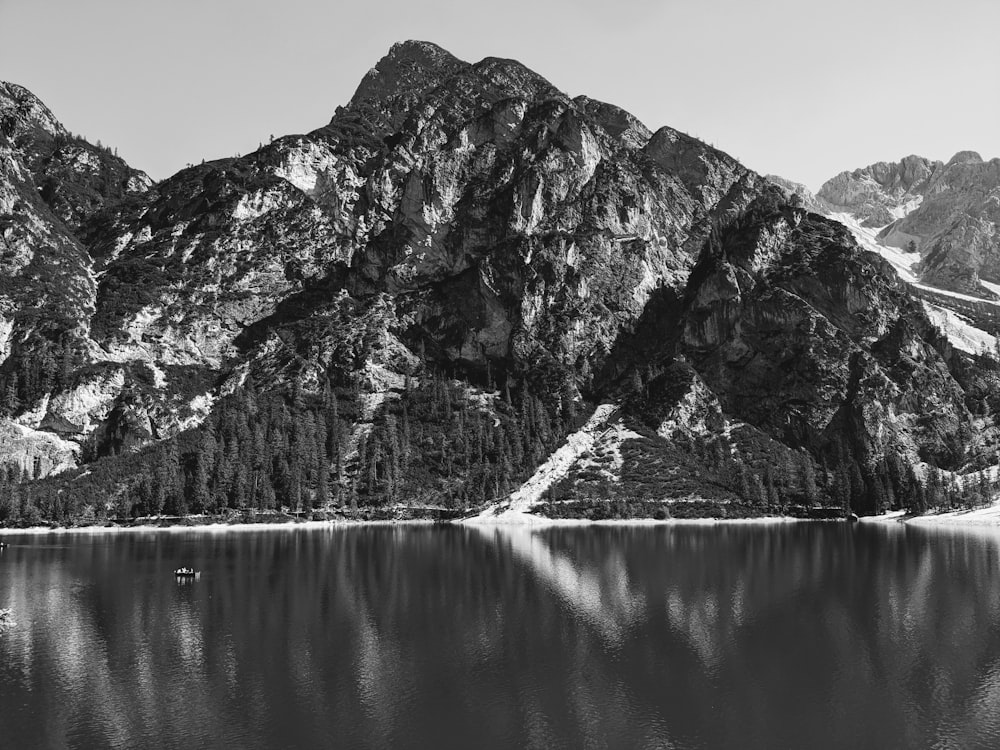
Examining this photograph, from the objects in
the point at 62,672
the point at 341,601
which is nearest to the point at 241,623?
the point at 341,601

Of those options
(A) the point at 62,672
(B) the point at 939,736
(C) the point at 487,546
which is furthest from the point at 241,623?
(C) the point at 487,546

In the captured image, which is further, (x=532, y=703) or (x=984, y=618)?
(x=984, y=618)

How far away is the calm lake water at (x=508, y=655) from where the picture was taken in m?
47.4

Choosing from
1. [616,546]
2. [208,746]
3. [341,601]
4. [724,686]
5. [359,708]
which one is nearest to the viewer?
[208,746]

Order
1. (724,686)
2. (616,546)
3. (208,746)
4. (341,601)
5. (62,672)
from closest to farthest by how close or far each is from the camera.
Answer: (208,746), (724,686), (62,672), (341,601), (616,546)

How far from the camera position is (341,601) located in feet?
294

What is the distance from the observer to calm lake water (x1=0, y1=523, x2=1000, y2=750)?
156ft

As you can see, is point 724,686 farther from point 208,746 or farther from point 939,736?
point 208,746

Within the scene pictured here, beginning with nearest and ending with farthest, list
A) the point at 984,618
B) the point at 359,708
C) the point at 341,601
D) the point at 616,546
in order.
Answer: the point at 359,708
the point at 984,618
the point at 341,601
the point at 616,546

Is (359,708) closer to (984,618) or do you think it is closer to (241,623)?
(241,623)

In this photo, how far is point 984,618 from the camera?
7662cm

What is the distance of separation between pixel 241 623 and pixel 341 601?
45.7 feet

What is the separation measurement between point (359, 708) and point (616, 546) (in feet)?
349

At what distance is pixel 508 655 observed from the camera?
211ft
